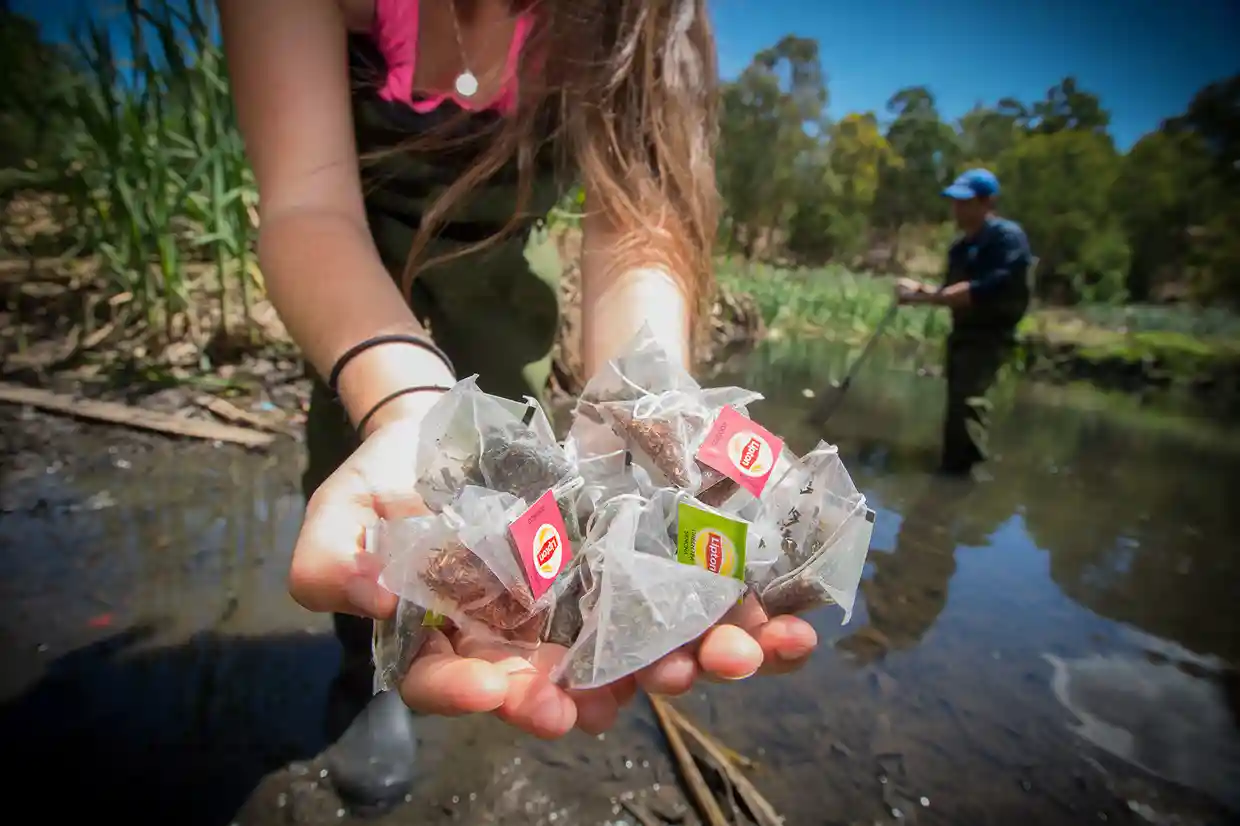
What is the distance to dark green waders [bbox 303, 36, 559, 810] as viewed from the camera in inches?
27.6

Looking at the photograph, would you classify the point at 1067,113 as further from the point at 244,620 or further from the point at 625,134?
the point at 244,620

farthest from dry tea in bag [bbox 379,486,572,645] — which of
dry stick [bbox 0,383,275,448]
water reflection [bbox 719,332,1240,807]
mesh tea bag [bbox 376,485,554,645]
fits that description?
dry stick [bbox 0,383,275,448]

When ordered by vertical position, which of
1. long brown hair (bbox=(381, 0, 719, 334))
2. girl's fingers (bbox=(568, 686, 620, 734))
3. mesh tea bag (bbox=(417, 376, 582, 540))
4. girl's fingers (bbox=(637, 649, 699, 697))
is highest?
long brown hair (bbox=(381, 0, 719, 334))

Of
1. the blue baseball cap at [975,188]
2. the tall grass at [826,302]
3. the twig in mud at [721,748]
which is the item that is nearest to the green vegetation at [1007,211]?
the tall grass at [826,302]

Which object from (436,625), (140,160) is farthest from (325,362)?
(140,160)

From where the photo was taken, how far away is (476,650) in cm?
39

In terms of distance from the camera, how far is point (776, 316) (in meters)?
3.82

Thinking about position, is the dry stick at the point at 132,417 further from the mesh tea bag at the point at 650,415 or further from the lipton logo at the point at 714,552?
the lipton logo at the point at 714,552

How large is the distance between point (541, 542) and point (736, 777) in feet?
1.85

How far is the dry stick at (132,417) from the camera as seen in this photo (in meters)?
1.63

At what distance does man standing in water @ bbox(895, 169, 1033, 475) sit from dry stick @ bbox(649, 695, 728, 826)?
1639 millimetres

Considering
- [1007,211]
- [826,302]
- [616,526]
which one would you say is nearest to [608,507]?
[616,526]

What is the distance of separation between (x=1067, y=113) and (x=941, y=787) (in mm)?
3752

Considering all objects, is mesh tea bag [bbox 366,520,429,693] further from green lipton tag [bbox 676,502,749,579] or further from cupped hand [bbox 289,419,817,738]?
green lipton tag [bbox 676,502,749,579]
